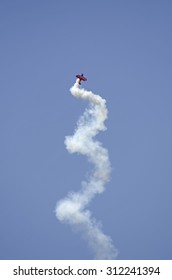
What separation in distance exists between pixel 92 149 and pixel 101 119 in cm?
675

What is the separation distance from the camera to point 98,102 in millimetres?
140250

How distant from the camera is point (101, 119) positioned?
141125mm
